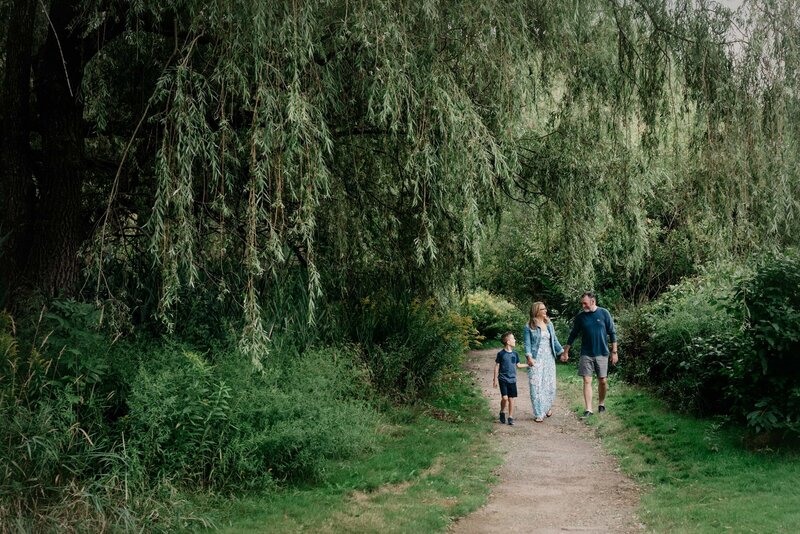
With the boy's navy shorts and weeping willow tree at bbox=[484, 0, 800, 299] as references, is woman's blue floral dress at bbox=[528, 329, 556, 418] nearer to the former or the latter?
the boy's navy shorts

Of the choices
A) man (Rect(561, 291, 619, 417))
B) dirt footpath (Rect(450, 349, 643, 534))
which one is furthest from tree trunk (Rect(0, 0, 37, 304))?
man (Rect(561, 291, 619, 417))

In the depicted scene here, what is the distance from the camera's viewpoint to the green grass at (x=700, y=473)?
6445mm

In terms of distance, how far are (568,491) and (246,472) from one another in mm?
3259

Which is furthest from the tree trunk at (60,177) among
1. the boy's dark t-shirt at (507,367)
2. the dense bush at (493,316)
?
the dense bush at (493,316)

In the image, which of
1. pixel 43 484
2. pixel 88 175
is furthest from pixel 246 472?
pixel 88 175

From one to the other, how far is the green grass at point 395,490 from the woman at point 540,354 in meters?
1.01

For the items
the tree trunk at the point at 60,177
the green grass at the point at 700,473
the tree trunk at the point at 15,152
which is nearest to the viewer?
the green grass at the point at 700,473

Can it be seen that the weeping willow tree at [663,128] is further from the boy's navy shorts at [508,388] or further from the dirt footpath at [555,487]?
the boy's navy shorts at [508,388]

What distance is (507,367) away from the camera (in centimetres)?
1109

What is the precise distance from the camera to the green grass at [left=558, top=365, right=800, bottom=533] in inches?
254

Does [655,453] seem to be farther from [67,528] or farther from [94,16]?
[94,16]

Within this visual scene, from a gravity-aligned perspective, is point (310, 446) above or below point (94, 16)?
below

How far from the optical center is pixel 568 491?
7.80 m

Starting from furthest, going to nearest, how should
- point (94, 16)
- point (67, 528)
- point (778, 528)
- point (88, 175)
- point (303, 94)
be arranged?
point (88, 175)
point (94, 16)
point (303, 94)
point (778, 528)
point (67, 528)
